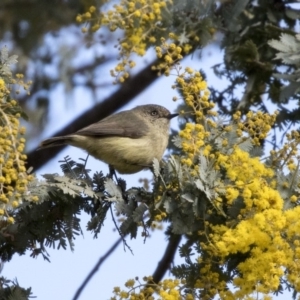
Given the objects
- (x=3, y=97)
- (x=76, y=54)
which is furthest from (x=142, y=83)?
(x=3, y=97)

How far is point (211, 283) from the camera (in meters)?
3.61

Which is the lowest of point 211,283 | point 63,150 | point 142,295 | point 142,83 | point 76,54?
point 142,295

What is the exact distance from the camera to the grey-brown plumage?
212 inches

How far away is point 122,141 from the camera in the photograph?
5.49 m

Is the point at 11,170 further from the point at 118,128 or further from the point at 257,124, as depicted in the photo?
the point at 118,128

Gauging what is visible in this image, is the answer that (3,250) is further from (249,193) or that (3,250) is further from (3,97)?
(249,193)

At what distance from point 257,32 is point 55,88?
6.62ft

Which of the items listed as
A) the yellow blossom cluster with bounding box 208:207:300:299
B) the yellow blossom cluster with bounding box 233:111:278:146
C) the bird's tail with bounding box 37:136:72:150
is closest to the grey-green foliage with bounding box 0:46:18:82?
the bird's tail with bounding box 37:136:72:150

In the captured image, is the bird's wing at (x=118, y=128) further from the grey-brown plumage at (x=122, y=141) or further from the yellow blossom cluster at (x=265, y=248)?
the yellow blossom cluster at (x=265, y=248)

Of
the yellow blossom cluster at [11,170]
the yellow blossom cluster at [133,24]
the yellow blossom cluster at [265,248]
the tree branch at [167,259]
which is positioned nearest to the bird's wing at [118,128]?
the yellow blossom cluster at [133,24]

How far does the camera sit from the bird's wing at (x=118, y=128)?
5.46 m

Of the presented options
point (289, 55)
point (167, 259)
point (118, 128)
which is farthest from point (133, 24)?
point (167, 259)

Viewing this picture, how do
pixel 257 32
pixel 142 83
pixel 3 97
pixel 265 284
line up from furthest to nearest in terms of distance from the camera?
pixel 142 83, pixel 257 32, pixel 3 97, pixel 265 284

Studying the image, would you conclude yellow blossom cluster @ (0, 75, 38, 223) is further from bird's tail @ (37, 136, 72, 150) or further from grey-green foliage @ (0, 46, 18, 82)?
bird's tail @ (37, 136, 72, 150)
